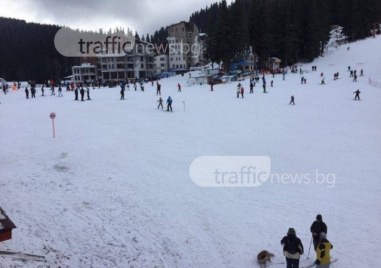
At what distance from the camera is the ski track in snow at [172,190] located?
9742 millimetres

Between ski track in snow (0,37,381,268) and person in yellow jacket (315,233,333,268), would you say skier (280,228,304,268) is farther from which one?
ski track in snow (0,37,381,268)

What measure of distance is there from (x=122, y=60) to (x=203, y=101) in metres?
69.6

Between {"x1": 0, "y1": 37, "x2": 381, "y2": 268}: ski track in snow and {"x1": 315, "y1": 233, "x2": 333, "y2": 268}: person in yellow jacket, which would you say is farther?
{"x1": 0, "y1": 37, "x2": 381, "y2": 268}: ski track in snow

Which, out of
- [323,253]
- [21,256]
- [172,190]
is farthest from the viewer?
[172,190]

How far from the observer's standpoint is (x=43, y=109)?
3061 centimetres

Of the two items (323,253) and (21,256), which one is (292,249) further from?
(21,256)

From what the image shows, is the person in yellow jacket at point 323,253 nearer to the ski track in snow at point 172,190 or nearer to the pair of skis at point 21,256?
the ski track in snow at point 172,190

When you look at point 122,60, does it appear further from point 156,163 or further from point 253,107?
point 156,163

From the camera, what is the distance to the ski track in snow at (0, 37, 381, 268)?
9742mm

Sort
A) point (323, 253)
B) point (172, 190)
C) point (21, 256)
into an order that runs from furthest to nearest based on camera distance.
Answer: point (172, 190) → point (21, 256) → point (323, 253)

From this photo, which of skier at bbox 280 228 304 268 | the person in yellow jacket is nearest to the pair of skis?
skier at bbox 280 228 304 268

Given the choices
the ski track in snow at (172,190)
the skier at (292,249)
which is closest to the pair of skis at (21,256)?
the ski track in snow at (172,190)

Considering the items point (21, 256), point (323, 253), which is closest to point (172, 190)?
point (21, 256)

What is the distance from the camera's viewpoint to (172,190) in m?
13.7
